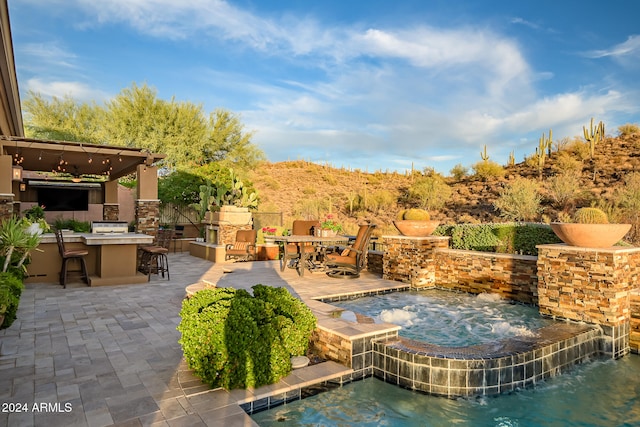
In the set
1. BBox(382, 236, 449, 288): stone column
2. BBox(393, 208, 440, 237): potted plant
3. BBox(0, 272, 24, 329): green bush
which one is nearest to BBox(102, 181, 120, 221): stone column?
BBox(0, 272, 24, 329): green bush

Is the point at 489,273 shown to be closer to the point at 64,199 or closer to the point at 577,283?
the point at 577,283

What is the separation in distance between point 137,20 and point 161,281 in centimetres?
805

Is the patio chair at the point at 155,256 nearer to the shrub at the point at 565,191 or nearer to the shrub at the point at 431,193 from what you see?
the shrub at the point at 565,191

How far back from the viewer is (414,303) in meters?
5.76

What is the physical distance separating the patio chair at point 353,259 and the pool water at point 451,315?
3.28ft

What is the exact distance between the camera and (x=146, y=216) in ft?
30.9

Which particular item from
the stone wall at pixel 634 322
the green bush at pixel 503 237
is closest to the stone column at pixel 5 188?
the green bush at pixel 503 237

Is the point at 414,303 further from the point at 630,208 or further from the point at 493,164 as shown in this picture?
the point at 493,164

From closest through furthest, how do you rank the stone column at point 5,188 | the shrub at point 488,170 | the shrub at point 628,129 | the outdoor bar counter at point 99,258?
the outdoor bar counter at point 99,258 → the stone column at point 5,188 → the shrub at point 628,129 → the shrub at point 488,170

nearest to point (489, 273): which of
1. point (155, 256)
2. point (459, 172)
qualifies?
point (155, 256)

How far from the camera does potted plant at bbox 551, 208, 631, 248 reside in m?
4.44

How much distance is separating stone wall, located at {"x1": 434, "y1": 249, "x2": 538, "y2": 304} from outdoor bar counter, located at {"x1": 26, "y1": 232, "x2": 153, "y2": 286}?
5.86 metres

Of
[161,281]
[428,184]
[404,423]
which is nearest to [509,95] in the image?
[428,184]

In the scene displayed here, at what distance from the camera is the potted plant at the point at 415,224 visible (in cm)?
706
